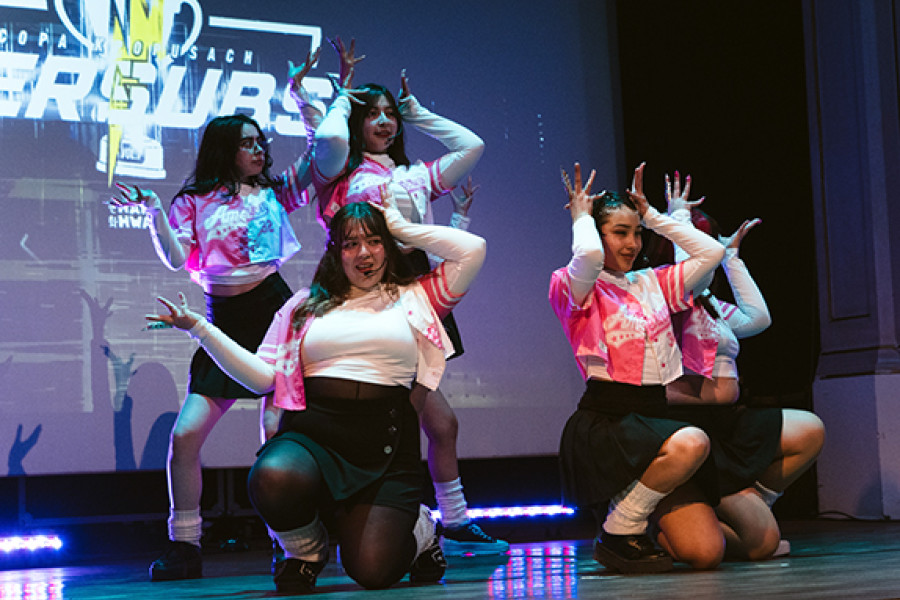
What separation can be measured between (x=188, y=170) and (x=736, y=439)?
2483mm

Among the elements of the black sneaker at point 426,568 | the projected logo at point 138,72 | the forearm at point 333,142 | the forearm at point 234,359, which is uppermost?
the projected logo at point 138,72

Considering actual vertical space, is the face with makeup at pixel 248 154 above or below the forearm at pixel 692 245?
above

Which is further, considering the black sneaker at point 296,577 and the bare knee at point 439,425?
the bare knee at point 439,425

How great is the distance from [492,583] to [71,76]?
9.30 ft

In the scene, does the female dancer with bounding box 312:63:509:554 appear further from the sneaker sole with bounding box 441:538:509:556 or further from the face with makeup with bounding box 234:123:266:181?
the face with makeup with bounding box 234:123:266:181

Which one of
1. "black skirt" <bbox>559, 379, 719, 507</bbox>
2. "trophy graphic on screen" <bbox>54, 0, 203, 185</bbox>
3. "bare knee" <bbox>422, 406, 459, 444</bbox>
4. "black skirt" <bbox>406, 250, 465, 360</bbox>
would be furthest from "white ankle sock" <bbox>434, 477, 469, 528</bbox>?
"trophy graphic on screen" <bbox>54, 0, 203, 185</bbox>

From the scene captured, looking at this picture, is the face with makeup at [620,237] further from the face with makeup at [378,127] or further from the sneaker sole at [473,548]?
the sneaker sole at [473,548]

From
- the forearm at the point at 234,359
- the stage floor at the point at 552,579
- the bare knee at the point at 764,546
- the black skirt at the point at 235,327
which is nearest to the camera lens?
the stage floor at the point at 552,579

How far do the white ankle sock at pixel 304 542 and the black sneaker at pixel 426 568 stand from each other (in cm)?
24

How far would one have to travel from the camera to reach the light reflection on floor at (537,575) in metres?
2.18

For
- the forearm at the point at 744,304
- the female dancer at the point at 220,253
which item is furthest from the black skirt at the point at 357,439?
the forearm at the point at 744,304

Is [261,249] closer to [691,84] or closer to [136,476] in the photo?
[136,476]

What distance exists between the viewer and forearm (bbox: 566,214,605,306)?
2.57 m

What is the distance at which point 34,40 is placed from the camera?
13.6 ft
